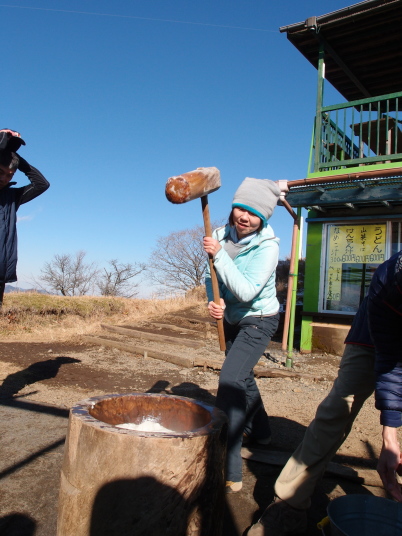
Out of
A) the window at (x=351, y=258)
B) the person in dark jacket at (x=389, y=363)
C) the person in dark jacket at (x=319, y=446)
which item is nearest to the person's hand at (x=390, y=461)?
the person in dark jacket at (x=389, y=363)

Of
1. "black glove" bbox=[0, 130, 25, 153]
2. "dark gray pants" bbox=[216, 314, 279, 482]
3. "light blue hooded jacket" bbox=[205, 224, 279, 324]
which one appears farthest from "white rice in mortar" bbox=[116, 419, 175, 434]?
"black glove" bbox=[0, 130, 25, 153]

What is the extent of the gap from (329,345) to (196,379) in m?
3.15

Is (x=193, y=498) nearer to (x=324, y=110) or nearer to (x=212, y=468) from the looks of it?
(x=212, y=468)

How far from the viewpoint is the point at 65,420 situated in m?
3.87

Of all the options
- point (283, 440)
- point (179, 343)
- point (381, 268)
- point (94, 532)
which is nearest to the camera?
point (94, 532)

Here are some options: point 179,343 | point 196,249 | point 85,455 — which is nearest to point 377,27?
point 179,343

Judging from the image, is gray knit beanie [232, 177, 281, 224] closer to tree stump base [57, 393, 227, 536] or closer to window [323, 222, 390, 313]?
tree stump base [57, 393, 227, 536]

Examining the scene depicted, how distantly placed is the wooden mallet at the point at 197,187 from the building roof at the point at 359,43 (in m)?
7.02

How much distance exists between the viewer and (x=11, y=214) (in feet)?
13.6

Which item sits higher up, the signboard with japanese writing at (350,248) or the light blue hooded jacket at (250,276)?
the signboard with japanese writing at (350,248)

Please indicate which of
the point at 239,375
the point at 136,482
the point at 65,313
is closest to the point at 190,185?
the point at 239,375

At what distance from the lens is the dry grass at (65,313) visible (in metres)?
10.0

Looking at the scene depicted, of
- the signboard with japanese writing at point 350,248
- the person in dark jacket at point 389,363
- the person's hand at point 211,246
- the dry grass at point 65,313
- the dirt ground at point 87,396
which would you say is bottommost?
the dirt ground at point 87,396

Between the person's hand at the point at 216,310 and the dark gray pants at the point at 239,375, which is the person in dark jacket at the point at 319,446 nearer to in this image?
the dark gray pants at the point at 239,375
